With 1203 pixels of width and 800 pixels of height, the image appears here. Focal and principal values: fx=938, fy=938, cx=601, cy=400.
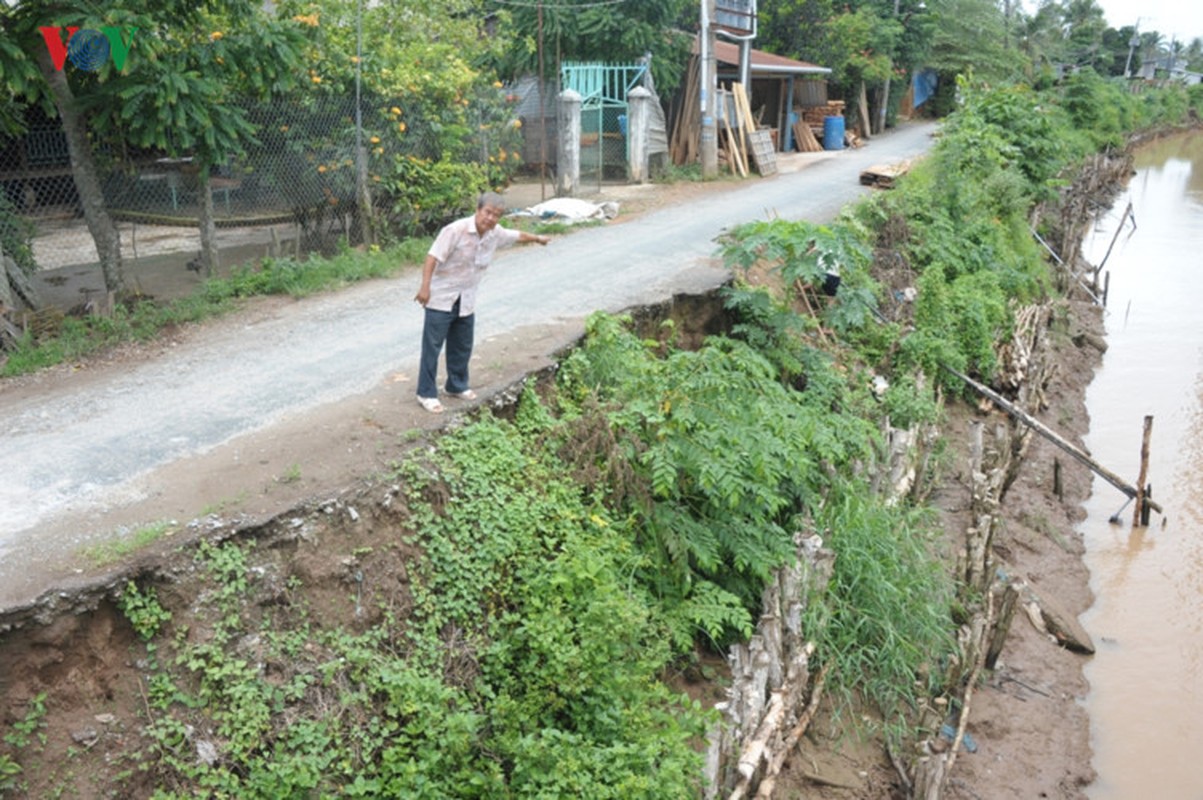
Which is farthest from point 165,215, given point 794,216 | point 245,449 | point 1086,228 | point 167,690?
point 1086,228

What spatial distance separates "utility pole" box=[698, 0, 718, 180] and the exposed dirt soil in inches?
442

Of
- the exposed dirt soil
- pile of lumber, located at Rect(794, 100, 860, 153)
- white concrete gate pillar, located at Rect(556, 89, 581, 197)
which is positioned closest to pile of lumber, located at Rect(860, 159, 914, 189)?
white concrete gate pillar, located at Rect(556, 89, 581, 197)

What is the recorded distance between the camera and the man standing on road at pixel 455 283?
601cm

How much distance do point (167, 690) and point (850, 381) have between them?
7.55m

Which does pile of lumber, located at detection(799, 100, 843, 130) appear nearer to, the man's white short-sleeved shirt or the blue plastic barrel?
the blue plastic barrel

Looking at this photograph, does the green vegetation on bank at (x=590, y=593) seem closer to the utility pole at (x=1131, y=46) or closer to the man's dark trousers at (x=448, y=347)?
the man's dark trousers at (x=448, y=347)

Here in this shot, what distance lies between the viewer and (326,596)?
4.96 m

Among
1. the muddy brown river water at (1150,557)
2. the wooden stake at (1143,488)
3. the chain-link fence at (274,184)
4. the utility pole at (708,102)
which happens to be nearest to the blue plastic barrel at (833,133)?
the utility pole at (708,102)

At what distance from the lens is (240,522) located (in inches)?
193

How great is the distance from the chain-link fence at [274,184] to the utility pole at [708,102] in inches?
254

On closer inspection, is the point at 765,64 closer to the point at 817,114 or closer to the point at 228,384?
the point at 817,114

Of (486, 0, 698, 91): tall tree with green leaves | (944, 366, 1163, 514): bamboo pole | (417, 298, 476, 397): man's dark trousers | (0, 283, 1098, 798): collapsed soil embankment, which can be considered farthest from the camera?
(486, 0, 698, 91): tall tree with green leaves

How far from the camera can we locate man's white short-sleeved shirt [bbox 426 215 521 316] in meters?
6.01

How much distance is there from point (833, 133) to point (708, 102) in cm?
950
